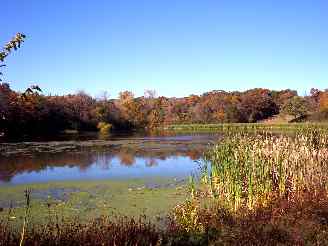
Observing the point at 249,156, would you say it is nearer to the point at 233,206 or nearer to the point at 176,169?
the point at 233,206

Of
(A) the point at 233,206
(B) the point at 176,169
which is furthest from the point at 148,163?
(A) the point at 233,206

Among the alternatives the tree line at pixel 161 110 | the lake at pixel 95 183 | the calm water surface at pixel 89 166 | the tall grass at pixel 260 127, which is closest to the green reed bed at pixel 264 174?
the lake at pixel 95 183

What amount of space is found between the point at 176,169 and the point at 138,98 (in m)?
91.5

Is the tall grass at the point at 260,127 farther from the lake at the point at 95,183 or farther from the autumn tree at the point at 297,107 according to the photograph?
the autumn tree at the point at 297,107

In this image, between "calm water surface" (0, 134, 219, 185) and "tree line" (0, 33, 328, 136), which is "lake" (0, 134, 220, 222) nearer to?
"calm water surface" (0, 134, 219, 185)

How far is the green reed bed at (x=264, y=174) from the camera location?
372 inches

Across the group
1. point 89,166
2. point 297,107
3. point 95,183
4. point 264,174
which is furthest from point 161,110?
point 264,174

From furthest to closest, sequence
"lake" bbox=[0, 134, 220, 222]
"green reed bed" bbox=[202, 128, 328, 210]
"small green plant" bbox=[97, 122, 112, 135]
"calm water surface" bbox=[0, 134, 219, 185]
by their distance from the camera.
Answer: "small green plant" bbox=[97, 122, 112, 135] → "calm water surface" bbox=[0, 134, 219, 185] → "lake" bbox=[0, 134, 220, 222] → "green reed bed" bbox=[202, 128, 328, 210]

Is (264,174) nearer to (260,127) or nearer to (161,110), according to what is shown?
(260,127)

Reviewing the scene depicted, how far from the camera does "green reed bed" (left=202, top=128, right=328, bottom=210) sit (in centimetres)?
946

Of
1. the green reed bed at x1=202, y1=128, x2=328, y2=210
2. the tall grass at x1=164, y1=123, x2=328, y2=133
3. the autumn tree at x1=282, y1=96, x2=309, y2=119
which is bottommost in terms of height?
the green reed bed at x1=202, y1=128, x2=328, y2=210

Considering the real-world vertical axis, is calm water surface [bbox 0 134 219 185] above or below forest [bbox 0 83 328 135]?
below

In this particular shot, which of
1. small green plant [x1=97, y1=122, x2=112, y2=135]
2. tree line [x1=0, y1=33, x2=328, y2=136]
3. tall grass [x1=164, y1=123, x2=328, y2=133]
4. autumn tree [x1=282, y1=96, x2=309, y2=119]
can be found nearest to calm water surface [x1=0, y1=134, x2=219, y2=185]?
tall grass [x1=164, y1=123, x2=328, y2=133]

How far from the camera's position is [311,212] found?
7.96 m
